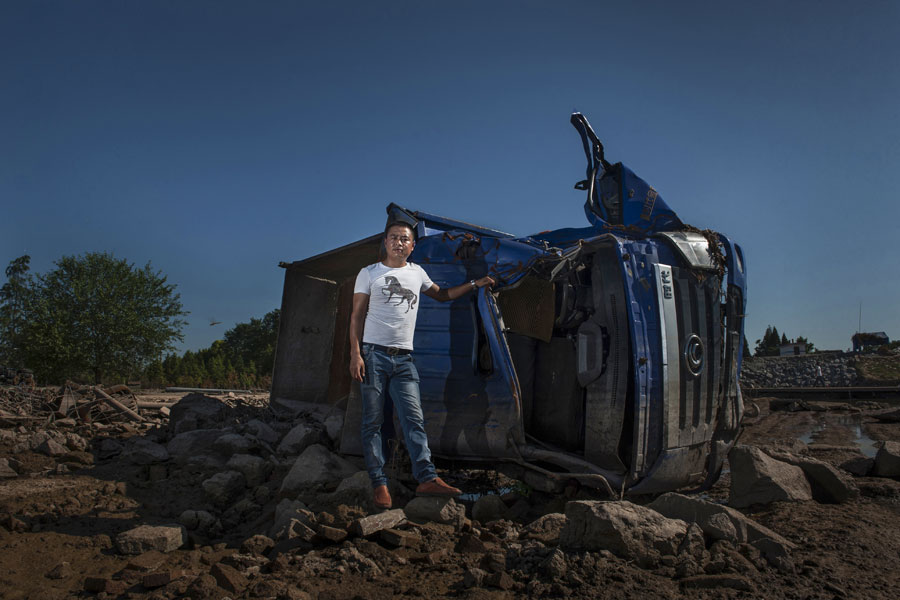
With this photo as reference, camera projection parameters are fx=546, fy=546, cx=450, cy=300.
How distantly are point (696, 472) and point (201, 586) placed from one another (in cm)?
327

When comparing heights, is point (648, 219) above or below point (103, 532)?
above

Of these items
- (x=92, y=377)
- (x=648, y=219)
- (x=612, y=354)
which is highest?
(x=648, y=219)

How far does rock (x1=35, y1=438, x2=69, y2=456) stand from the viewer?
5.30 m

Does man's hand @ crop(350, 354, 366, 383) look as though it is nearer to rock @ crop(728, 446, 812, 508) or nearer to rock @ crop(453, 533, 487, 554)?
rock @ crop(453, 533, 487, 554)

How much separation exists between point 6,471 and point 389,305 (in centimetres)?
380

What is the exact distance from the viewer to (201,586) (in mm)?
2432

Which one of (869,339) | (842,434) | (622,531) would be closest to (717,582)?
(622,531)

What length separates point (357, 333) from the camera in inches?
130

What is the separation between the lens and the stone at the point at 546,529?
3.02 metres

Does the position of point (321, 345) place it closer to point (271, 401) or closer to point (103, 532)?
point (271, 401)

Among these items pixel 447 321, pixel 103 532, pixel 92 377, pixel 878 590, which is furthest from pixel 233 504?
pixel 92 377

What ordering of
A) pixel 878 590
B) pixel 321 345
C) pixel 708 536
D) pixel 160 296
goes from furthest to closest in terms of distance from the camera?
pixel 160 296 → pixel 321 345 → pixel 708 536 → pixel 878 590

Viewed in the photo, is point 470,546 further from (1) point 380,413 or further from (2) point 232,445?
(2) point 232,445

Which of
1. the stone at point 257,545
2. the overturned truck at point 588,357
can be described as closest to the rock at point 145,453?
the overturned truck at point 588,357
